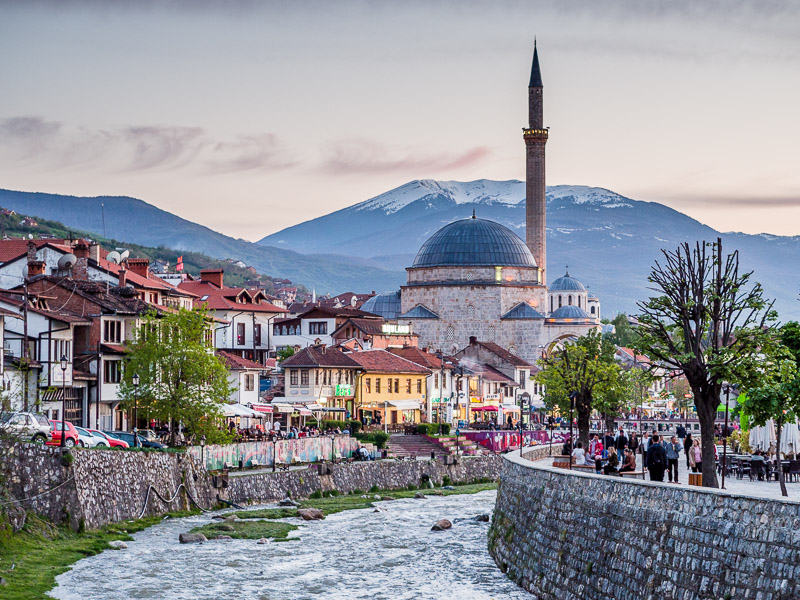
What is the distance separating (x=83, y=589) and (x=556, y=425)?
60.5 m

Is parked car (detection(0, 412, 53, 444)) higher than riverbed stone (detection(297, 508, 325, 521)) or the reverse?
higher

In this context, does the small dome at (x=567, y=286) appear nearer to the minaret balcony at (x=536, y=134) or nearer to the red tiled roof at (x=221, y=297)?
the minaret balcony at (x=536, y=134)

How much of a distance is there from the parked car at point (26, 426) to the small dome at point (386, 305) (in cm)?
9237

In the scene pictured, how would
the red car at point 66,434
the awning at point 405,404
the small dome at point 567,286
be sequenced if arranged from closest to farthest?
Answer: the red car at point 66,434, the awning at point 405,404, the small dome at point 567,286

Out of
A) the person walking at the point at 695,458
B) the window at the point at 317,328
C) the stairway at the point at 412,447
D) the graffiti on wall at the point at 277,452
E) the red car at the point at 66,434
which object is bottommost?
the stairway at the point at 412,447

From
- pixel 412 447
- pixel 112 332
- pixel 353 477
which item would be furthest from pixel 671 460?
pixel 412 447

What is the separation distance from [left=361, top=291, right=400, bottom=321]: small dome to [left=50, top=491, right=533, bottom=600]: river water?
89.7 metres

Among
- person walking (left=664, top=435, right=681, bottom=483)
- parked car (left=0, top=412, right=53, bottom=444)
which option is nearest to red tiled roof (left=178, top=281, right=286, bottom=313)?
parked car (left=0, top=412, right=53, bottom=444)

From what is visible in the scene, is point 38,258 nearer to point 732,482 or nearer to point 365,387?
point 365,387

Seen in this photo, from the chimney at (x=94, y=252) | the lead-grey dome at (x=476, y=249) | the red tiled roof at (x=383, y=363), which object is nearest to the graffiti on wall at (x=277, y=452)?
the red tiled roof at (x=383, y=363)

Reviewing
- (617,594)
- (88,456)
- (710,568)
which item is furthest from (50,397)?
(710,568)

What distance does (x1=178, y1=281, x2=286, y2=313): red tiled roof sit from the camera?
261ft

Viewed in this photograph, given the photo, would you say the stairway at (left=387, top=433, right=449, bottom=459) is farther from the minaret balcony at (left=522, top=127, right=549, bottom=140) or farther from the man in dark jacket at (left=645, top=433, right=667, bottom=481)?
the minaret balcony at (left=522, top=127, right=549, bottom=140)

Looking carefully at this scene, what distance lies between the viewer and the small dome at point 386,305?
425 ft
